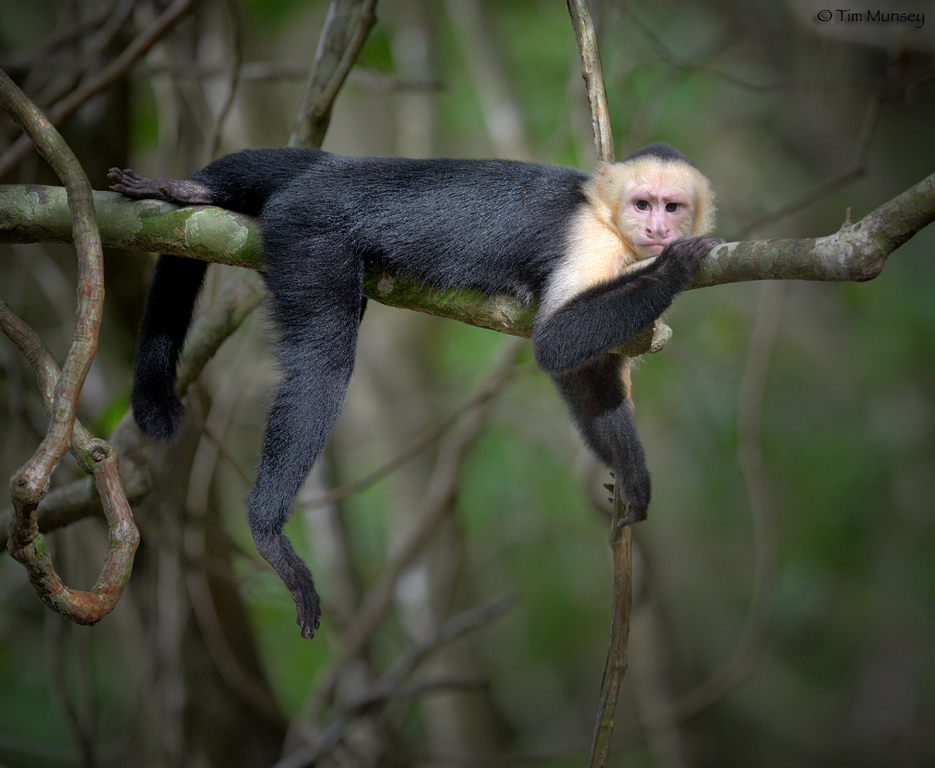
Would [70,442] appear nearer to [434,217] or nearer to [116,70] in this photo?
[434,217]

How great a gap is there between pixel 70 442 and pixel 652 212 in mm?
1987

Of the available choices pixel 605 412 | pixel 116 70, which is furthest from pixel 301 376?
pixel 116 70

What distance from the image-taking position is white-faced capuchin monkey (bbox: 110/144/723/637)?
267 centimetres

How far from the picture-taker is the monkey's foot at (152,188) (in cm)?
247

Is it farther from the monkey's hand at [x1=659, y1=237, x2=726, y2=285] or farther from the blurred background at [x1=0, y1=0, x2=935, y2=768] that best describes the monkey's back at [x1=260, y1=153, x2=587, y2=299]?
the blurred background at [x1=0, y1=0, x2=935, y2=768]

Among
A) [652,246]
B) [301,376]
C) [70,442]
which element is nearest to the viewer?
[70,442]

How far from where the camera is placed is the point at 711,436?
606cm

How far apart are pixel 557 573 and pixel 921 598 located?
115 inches

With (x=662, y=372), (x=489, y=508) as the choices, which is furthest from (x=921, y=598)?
(x=489, y=508)

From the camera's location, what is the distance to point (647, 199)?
2.90 m

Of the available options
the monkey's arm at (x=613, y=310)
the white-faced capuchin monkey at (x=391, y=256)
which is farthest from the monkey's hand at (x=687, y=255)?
the white-faced capuchin monkey at (x=391, y=256)

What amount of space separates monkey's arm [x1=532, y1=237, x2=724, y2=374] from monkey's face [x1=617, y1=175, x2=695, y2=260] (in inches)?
15.4

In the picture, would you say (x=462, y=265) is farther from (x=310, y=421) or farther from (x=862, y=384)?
(x=862, y=384)

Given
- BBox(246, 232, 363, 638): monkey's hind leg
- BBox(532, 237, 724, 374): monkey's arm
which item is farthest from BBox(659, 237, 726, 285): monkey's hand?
BBox(246, 232, 363, 638): monkey's hind leg
